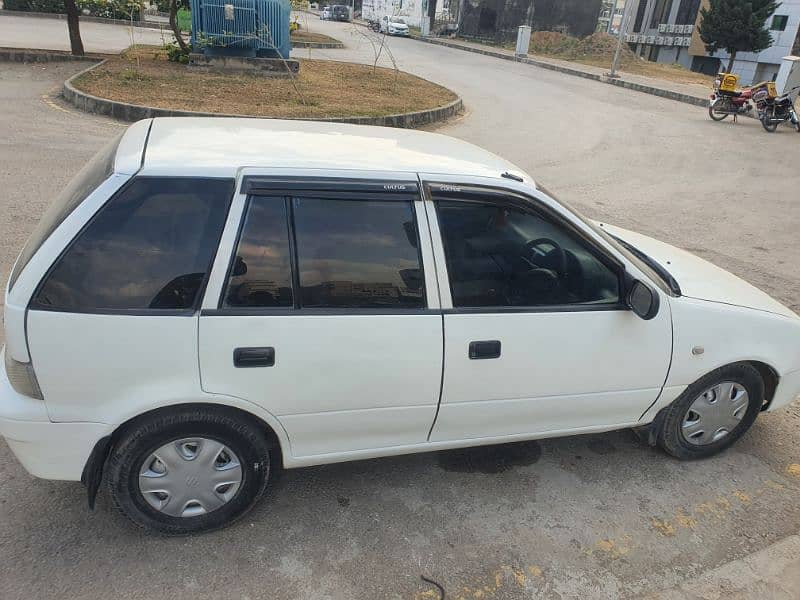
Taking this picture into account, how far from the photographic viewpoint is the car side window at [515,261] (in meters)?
2.82

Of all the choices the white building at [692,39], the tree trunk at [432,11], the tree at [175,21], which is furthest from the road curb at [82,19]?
the white building at [692,39]

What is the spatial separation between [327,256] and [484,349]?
0.82 meters

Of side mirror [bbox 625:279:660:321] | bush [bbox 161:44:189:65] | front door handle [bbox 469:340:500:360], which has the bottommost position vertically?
bush [bbox 161:44:189:65]

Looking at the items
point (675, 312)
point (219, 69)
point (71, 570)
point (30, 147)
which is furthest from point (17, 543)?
point (219, 69)

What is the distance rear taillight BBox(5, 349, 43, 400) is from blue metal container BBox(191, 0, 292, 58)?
13.7m

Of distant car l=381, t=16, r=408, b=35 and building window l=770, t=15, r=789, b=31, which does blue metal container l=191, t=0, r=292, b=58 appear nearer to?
distant car l=381, t=16, r=408, b=35

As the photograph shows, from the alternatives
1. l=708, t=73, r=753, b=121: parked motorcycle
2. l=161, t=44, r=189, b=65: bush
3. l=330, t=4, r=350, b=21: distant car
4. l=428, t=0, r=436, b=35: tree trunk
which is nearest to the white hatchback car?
l=428, t=0, r=436, b=35: tree trunk

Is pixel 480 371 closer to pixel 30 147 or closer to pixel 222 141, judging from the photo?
pixel 222 141

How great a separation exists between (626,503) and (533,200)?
65.9 inches

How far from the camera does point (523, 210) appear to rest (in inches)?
115

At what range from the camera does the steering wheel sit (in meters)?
3.05

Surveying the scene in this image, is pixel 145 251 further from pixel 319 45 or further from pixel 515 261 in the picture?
pixel 319 45

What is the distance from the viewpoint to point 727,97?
16906 mm

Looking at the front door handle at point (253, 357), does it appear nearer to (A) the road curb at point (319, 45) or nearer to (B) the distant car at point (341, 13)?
(A) the road curb at point (319, 45)
